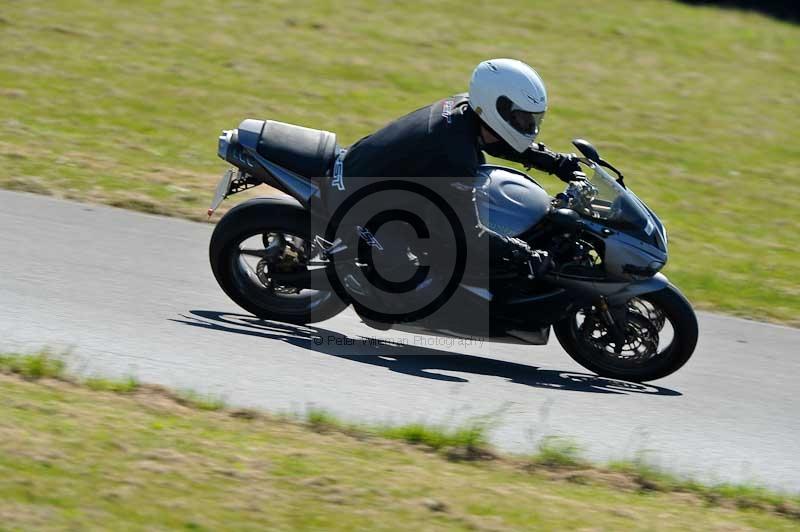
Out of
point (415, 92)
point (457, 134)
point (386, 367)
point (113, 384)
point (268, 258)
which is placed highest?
point (415, 92)

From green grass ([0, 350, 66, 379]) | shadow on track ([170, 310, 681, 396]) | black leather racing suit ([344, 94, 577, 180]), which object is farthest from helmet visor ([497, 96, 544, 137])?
green grass ([0, 350, 66, 379])

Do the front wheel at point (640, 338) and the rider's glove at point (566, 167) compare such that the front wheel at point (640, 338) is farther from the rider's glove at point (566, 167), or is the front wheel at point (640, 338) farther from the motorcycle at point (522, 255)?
the rider's glove at point (566, 167)

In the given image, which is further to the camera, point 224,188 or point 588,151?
point 224,188

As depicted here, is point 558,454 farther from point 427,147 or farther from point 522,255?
point 427,147

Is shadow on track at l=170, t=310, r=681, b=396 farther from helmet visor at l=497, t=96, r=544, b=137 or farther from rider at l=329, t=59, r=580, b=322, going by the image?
helmet visor at l=497, t=96, r=544, b=137

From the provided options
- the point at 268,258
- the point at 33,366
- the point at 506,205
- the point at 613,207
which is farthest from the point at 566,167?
the point at 33,366

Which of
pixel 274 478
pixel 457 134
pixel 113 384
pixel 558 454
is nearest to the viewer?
pixel 274 478

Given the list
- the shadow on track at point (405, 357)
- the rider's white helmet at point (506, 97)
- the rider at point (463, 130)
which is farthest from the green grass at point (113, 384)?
the rider's white helmet at point (506, 97)

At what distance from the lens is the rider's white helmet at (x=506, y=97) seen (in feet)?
20.0

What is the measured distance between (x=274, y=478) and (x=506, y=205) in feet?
8.15

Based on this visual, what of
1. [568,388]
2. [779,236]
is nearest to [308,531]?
[568,388]

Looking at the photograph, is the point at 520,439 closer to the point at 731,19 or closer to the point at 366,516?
the point at 366,516

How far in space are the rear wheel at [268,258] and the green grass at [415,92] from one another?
243 centimetres

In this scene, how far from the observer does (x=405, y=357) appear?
6.51m
